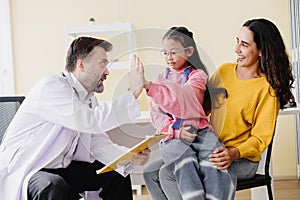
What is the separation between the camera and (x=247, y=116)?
1.86 meters

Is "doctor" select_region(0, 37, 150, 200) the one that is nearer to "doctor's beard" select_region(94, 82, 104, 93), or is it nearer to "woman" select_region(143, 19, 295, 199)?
"doctor's beard" select_region(94, 82, 104, 93)

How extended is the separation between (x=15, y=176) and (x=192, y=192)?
2.13 ft

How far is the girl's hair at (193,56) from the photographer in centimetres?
171

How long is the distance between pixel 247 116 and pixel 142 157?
1.39 ft

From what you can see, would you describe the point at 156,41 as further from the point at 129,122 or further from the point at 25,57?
the point at 25,57

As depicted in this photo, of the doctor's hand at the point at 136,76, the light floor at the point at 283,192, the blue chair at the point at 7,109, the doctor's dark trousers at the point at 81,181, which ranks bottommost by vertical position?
the light floor at the point at 283,192

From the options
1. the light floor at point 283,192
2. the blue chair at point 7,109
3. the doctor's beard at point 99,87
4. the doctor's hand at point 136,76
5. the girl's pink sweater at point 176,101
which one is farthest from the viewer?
the light floor at point 283,192

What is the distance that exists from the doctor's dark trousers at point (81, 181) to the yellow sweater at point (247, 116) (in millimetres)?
460

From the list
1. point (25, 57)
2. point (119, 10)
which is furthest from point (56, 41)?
point (119, 10)

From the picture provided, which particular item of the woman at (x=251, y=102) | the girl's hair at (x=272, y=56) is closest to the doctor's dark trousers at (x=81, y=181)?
the woman at (x=251, y=102)

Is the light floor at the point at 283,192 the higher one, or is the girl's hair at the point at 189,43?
the girl's hair at the point at 189,43

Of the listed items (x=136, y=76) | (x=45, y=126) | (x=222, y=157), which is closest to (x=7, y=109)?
(x=45, y=126)

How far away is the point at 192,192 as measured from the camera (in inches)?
67.8

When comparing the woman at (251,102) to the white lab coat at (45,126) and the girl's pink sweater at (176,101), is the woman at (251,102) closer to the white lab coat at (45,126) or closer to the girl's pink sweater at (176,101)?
the girl's pink sweater at (176,101)
